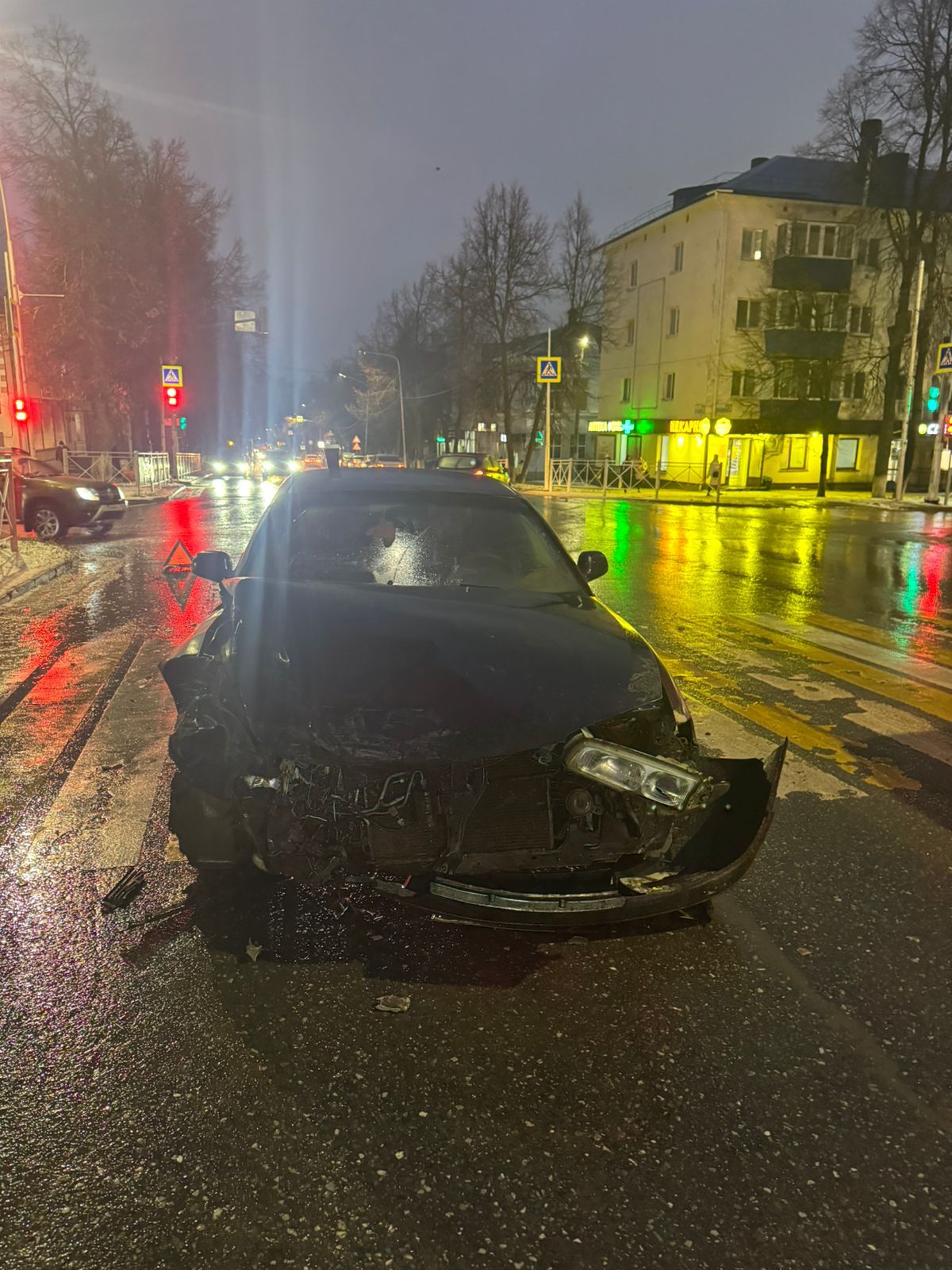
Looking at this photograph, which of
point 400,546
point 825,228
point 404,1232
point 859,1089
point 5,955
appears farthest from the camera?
point 825,228

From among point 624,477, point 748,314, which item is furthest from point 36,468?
point 748,314

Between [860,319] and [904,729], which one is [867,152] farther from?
[904,729]

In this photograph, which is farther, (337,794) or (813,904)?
(813,904)

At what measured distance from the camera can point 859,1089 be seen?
8.14 feet

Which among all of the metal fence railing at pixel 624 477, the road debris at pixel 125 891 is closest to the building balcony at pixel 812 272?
the metal fence railing at pixel 624 477

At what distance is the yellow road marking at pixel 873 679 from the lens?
6207 millimetres

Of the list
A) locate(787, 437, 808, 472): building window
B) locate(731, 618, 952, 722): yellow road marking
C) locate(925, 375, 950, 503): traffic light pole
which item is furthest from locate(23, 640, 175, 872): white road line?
locate(787, 437, 808, 472): building window

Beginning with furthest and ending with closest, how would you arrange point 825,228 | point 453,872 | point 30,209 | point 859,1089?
1. point 825,228
2. point 30,209
3. point 453,872
4. point 859,1089

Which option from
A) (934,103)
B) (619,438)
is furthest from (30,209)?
(934,103)

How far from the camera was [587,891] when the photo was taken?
275cm

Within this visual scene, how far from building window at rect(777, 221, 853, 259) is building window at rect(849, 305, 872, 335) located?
2590mm

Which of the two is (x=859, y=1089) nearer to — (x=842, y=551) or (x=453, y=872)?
(x=453, y=872)

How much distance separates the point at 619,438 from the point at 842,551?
36.5 metres

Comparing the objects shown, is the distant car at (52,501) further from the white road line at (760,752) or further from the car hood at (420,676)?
the car hood at (420,676)
